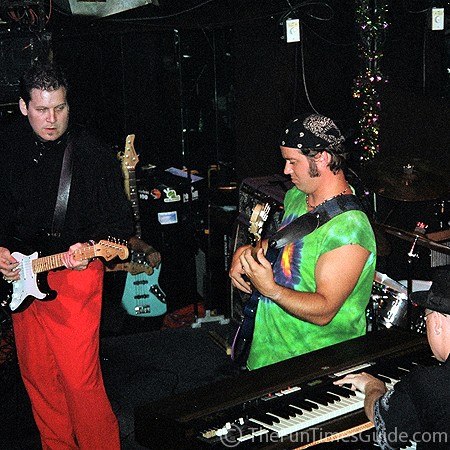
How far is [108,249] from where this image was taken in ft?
15.4

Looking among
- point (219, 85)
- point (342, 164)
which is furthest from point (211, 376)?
point (342, 164)

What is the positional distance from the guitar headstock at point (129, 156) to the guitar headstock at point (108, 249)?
2.34 m

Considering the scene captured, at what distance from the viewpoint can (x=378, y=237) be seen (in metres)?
5.96

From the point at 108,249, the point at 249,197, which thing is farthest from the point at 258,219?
the point at 249,197

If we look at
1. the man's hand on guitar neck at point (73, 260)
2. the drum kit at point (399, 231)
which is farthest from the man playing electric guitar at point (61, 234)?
the drum kit at point (399, 231)

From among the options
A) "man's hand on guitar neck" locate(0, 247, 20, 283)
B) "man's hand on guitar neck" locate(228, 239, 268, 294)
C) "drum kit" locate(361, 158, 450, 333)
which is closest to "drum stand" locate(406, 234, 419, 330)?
"drum kit" locate(361, 158, 450, 333)

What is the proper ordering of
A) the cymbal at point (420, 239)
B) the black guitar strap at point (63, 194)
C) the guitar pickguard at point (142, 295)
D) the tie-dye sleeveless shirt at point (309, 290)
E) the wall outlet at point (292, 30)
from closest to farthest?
the tie-dye sleeveless shirt at point (309, 290), the black guitar strap at point (63, 194), the cymbal at point (420, 239), the wall outlet at point (292, 30), the guitar pickguard at point (142, 295)

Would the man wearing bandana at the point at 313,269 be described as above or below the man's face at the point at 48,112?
below

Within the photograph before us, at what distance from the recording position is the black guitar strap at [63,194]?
482cm

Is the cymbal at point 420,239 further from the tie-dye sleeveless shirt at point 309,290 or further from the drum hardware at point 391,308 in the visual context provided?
the tie-dye sleeveless shirt at point 309,290

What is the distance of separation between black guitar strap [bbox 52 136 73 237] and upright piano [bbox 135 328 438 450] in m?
1.69

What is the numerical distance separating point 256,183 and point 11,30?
2097 mm

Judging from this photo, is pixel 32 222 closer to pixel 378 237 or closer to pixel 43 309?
pixel 43 309

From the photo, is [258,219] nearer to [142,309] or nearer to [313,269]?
[313,269]
